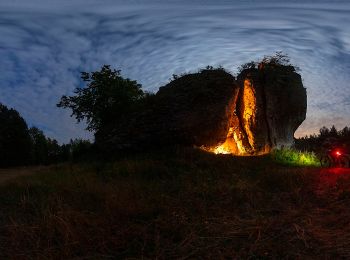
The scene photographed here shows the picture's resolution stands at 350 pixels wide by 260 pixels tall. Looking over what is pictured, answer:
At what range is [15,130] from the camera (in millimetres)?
30047

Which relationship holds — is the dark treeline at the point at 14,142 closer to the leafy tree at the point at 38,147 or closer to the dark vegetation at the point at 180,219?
the leafy tree at the point at 38,147

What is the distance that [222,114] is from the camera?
19.3 m

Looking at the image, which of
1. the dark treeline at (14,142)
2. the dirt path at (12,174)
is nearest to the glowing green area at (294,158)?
the dirt path at (12,174)

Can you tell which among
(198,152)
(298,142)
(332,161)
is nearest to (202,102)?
(198,152)

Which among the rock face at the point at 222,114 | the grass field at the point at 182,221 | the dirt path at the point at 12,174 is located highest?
the rock face at the point at 222,114

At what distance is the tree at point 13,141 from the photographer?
2934 cm

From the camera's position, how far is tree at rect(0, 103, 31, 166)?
96.3 ft

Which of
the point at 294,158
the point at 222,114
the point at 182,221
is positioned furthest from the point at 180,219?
the point at 294,158

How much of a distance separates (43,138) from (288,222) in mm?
35633

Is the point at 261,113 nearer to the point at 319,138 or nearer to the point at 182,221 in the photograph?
the point at 319,138

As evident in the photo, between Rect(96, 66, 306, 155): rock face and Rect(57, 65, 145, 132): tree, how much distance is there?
1.62 metres

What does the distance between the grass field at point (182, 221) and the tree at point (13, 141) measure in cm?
1969

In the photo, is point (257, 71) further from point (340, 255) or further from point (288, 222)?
point (340, 255)

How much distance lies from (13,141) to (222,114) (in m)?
17.5
